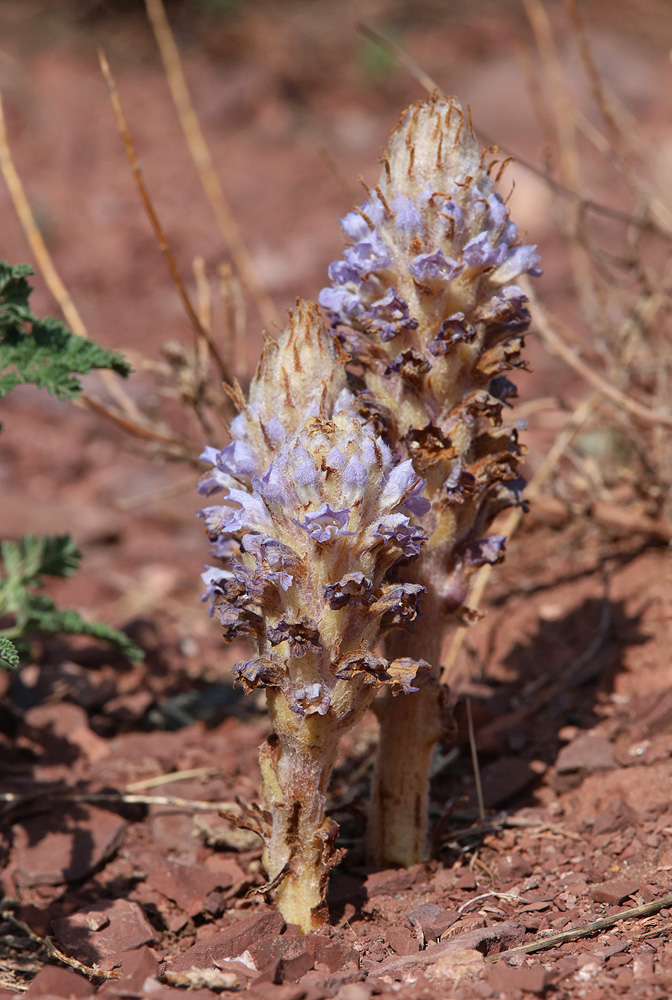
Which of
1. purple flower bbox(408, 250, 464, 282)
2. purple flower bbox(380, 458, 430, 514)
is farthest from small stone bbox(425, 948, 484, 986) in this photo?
purple flower bbox(408, 250, 464, 282)

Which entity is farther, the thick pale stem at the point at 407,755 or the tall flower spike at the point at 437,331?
the thick pale stem at the point at 407,755

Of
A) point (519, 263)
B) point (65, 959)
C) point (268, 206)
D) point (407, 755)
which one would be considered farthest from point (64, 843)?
point (268, 206)

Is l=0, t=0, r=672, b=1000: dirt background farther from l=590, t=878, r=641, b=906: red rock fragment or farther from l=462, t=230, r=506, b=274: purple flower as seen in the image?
l=462, t=230, r=506, b=274: purple flower

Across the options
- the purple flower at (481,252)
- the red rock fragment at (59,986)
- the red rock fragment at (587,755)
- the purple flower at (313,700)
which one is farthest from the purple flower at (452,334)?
the red rock fragment at (59,986)

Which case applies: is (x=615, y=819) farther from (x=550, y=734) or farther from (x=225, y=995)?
(x=225, y=995)

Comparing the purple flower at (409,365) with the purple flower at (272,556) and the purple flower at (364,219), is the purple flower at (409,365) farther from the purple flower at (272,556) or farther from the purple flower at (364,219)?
the purple flower at (272,556)

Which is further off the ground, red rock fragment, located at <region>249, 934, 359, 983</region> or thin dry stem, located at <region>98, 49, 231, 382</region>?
thin dry stem, located at <region>98, 49, 231, 382</region>

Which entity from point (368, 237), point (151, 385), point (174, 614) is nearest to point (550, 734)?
point (368, 237)
